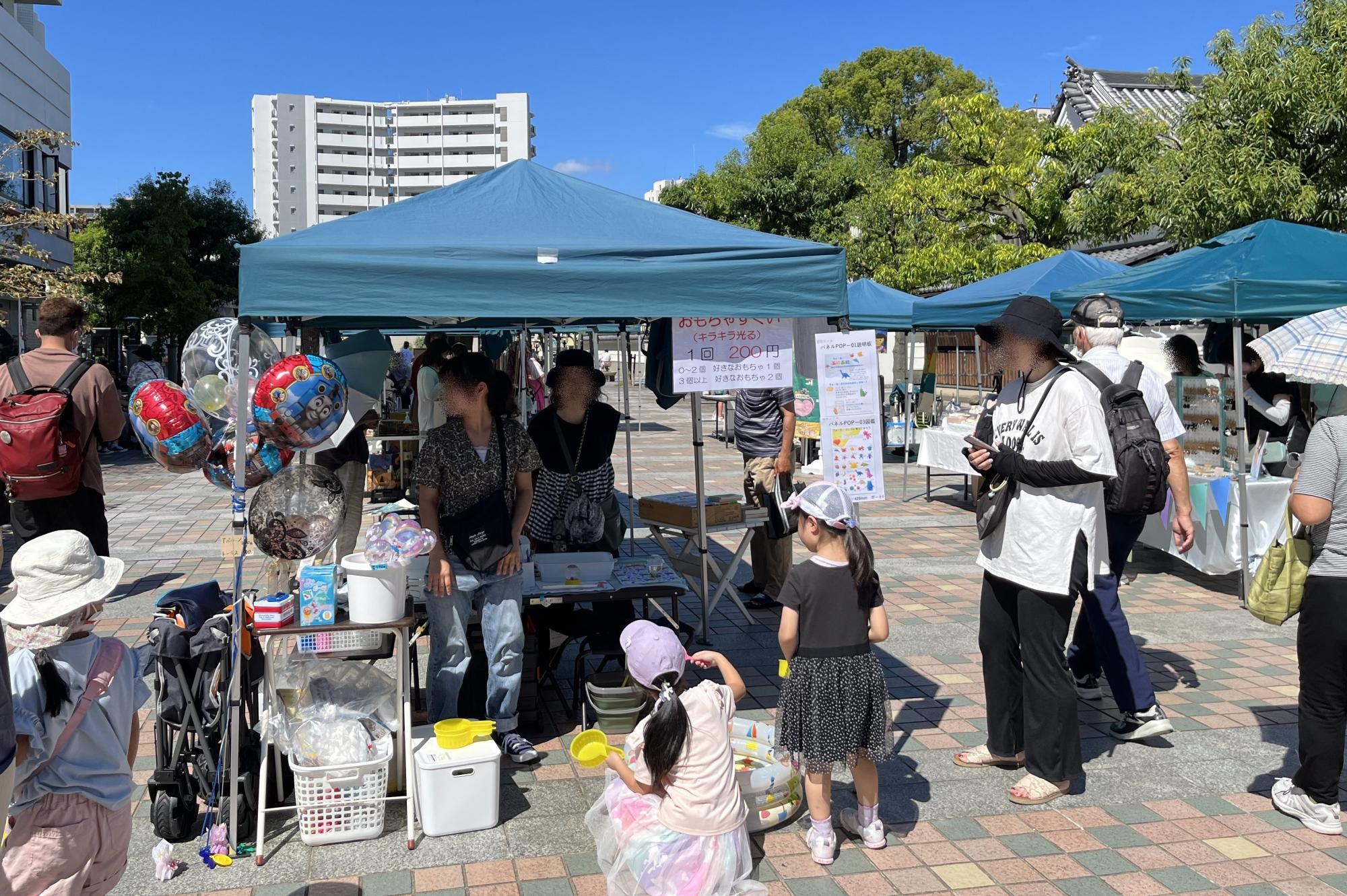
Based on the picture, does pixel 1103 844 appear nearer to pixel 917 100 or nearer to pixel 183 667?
pixel 183 667

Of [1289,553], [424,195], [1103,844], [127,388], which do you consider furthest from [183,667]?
[127,388]

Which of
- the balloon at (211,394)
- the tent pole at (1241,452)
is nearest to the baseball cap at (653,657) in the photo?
the balloon at (211,394)

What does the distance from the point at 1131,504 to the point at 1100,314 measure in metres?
1.09

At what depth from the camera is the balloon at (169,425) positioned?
3.93 m

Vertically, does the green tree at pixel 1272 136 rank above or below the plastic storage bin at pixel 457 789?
above

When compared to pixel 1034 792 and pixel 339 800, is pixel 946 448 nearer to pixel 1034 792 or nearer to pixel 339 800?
pixel 1034 792

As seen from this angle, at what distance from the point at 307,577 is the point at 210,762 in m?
0.75

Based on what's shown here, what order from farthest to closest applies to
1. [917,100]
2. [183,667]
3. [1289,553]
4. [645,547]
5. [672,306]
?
[917,100], [645,547], [672,306], [1289,553], [183,667]

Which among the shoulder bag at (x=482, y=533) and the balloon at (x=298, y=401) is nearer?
the balloon at (x=298, y=401)

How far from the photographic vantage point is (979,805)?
13.5ft

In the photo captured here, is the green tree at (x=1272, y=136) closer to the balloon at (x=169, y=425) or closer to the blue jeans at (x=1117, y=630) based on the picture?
the blue jeans at (x=1117, y=630)

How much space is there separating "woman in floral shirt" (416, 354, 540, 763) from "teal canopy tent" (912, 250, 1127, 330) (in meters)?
6.75

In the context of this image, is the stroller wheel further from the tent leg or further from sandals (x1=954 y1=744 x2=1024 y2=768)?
sandals (x1=954 y1=744 x2=1024 y2=768)

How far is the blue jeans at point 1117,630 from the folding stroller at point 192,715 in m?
3.63
